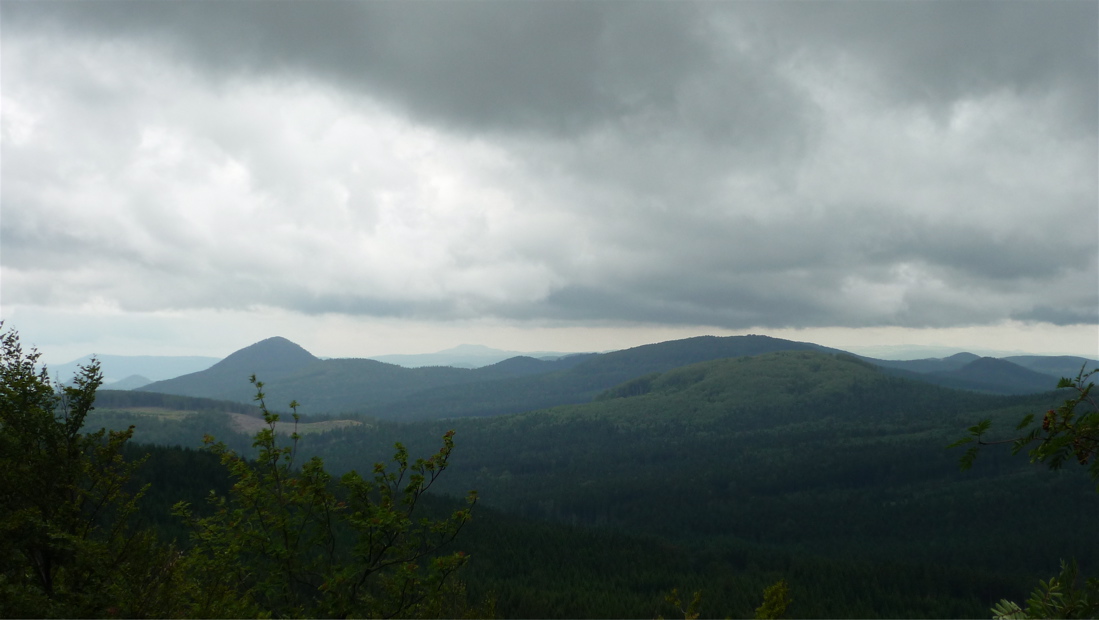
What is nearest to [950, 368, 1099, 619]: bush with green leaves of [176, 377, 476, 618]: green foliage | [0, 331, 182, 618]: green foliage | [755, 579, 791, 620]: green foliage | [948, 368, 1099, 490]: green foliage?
[948, 368, 1099, 490]: green foliage

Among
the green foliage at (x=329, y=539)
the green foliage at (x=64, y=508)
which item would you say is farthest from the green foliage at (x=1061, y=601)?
the green foliage at (x=64, y=508)

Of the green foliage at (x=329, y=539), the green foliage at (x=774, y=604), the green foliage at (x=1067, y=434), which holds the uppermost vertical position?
the green foliage at (x=1067, y=434)

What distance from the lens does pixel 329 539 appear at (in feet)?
56.3

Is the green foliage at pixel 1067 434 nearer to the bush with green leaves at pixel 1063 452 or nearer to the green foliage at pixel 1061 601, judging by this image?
the bush with green leaves at pixel 1063 452

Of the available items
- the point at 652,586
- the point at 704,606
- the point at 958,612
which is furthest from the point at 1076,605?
the point at 958,612

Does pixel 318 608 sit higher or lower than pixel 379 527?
lower

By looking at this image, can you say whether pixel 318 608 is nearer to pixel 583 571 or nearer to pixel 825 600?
pixel 583 571

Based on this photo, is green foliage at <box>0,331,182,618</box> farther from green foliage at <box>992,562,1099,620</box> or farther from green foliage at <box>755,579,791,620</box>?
green foliage at <box>992,562,1099,620</box>

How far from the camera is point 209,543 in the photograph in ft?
64.3

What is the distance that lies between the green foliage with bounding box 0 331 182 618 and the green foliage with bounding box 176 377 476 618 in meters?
4.41

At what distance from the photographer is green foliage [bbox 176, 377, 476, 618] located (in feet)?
53.3

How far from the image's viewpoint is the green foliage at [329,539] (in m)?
16.2

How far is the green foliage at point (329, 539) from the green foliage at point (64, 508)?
4412 millimetres

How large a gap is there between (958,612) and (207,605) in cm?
21827
